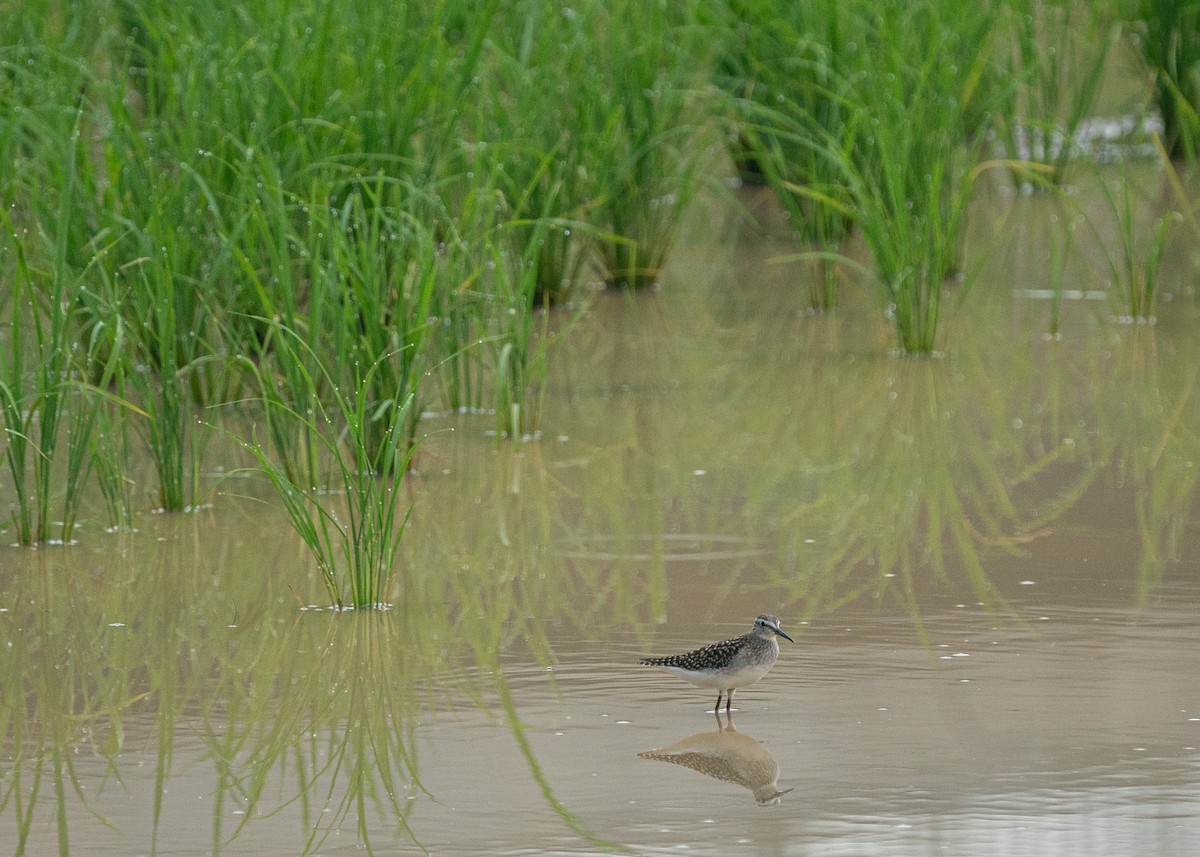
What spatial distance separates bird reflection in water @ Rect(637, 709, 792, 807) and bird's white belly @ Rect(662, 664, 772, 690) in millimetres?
87

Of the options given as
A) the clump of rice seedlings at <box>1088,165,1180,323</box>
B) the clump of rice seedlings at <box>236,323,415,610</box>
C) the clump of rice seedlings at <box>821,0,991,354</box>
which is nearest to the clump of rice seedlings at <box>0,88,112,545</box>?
the clump of rice seedlings at <box>236,323,415,610</box>

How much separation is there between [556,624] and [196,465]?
130cm

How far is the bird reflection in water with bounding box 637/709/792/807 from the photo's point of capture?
346cm

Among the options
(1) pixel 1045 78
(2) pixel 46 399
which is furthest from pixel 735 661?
(1) pixel 1045 78

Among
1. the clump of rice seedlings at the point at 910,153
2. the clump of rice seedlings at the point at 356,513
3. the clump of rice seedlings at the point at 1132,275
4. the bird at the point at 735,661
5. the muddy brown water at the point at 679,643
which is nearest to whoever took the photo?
the muddy brown water at the point at 679,643

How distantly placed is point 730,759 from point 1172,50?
6.71 metres

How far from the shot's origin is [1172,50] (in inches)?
368

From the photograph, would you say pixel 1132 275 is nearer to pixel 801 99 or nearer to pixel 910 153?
pixel 910 153

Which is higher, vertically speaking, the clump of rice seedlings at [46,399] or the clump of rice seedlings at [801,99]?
the clump of rice seedlings at [801,99]

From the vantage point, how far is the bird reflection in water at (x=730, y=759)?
3.46 m

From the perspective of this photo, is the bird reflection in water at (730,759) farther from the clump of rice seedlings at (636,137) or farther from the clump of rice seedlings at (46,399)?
the clump of rice seedlings at (636,137)

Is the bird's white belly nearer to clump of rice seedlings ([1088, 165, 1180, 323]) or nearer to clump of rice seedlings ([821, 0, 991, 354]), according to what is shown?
clump of rice seedlings ([821, 0, 991, 354])

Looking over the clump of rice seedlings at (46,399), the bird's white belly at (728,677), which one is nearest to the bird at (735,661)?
the bird's white belly at (728,677)

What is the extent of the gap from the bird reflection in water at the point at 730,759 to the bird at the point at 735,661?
98 millimetres
